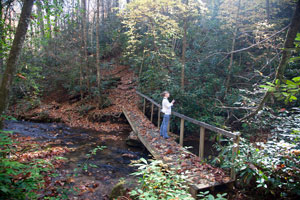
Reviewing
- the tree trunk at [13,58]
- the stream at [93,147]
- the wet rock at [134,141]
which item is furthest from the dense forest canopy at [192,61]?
the wet rock at [134,141]

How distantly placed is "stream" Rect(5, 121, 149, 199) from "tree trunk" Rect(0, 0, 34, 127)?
2.75 metres

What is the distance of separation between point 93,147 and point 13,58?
18.5ft

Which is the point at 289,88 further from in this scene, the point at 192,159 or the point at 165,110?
the point at 165,110

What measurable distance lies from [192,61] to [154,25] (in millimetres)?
4246

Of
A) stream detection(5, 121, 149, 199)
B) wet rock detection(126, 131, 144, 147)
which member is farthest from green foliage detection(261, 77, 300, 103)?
wet rock detection(126, 131, 144, 147)

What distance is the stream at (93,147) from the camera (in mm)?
5810

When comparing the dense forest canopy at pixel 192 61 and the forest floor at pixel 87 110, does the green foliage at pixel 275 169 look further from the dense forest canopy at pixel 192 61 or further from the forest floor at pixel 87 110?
the forest floor at pixel 87 110

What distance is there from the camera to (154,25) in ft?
37.4

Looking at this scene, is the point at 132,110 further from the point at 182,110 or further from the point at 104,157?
the point at 104,157

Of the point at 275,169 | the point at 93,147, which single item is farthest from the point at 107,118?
the point at 275,169

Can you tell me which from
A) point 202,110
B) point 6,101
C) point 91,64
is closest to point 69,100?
point 91,64

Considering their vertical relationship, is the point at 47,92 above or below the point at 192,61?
below

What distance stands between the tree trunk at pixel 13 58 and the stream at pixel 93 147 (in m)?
2.75

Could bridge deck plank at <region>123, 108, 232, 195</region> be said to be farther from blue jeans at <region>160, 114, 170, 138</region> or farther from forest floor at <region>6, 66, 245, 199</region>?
forest floor at <region>6, 66, 245, 199</region>
